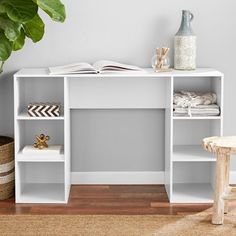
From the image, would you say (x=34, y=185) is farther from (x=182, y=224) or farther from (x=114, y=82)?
(x=182, y=224)

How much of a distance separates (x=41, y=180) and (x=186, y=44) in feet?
4.30

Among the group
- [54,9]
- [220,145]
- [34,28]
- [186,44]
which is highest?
[54,9]

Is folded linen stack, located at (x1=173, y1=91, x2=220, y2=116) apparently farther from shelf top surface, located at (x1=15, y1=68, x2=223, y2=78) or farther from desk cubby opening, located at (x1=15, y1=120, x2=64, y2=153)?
desk cubby opening, located at (x1=15, y1=120, x2=64, y2=153)

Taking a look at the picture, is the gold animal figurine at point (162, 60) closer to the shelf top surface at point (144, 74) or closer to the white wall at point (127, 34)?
the shelf top surface at point (144, 74)

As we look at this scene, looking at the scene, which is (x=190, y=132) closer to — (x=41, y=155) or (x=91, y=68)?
(x=91, y=68)

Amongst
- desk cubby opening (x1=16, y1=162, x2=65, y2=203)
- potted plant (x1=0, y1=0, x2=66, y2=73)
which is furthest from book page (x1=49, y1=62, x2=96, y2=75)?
desk cubby opening (x1=16, y1=162, x2=65, y2=203)

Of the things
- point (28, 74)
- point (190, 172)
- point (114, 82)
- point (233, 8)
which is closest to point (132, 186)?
point (190, 172)

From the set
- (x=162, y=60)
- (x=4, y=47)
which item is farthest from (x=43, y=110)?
(x=162, y=60)

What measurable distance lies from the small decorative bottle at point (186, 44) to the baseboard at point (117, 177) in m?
0.77

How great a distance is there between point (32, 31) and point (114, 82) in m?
0.68

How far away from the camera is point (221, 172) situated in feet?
11.6

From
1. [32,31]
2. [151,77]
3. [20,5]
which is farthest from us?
[151,77]

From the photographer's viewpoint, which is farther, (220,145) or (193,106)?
(193,106)

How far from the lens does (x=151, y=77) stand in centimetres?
417
